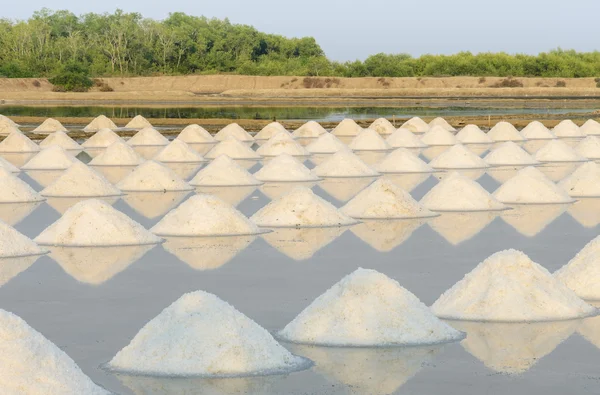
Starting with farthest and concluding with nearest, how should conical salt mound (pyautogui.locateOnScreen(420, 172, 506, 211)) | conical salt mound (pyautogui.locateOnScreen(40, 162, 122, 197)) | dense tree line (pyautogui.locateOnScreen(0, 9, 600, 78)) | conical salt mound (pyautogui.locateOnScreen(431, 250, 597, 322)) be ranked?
dense tree line (pyautogui.locateOnScreen(0, 9, 600, 78))
conical salt mound (pyautogui.locateOnScreen(40, 162, 122, 197))
conical salt mound (pyautogui.locateOnScreen(420, 172, 506, 211))
conical salt mound (pyautogui.locateOnScreen(431, 250, 597, 322))

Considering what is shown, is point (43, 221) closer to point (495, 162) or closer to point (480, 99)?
point (495, 162)

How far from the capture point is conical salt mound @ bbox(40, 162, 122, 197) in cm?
2325

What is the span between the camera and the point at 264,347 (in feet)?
33.8

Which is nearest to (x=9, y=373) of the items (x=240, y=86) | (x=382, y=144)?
(x=382, y=144)

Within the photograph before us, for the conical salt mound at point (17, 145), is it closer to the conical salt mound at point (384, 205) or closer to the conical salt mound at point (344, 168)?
the conical salt mound at point (344, 168)

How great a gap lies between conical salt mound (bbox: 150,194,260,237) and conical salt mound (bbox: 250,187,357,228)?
82cm

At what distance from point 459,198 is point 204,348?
11810 mm

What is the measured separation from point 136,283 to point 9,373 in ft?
17.7

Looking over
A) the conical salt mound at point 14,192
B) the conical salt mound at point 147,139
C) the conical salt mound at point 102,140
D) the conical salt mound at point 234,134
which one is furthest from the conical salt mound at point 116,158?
the conical salt mound at point 234,134

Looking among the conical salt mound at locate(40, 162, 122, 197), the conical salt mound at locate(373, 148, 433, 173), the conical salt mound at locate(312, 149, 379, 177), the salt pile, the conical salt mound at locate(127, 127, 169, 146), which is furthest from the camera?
the conical salt mound at locate(127, 127, 169, 146)

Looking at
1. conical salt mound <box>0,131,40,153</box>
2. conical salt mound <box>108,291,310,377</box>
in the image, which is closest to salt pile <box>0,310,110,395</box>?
conical salt mound <box>108,291,310,377</box>

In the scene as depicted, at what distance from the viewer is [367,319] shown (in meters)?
11.3

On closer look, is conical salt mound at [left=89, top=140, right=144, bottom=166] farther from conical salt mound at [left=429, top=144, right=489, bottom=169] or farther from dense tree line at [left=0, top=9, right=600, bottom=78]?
dense tree line at [left=0, top=9, right=600, bottom=78]

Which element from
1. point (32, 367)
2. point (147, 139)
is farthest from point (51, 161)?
point (32, 367)
